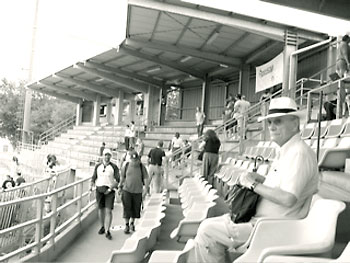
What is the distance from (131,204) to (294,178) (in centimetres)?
542

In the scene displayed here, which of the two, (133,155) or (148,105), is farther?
(148,105)

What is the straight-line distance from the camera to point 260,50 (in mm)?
18094

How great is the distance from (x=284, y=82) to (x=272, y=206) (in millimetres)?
11377

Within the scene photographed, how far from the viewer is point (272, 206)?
2.92m

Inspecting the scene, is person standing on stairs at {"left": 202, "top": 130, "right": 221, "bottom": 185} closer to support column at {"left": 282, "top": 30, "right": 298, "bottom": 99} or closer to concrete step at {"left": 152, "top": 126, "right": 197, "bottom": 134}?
support column at {"left": 282, "top": 30, "right": 298, "bottom": 99}

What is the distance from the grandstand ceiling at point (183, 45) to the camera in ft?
44.2

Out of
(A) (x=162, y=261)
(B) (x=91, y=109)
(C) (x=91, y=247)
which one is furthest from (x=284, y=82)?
(B) (x=91, y=109)

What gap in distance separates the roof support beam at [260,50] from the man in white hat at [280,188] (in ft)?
47.5

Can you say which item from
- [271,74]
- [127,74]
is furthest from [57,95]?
[271,74]

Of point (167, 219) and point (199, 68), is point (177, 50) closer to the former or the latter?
point (199, 68)

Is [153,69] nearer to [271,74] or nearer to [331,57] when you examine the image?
[271,74]

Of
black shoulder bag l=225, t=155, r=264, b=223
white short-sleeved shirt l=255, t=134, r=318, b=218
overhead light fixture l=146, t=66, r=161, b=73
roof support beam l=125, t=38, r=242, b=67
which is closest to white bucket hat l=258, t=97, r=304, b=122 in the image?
white short-sleeved shirt l=255, t=134, r=318, b=218

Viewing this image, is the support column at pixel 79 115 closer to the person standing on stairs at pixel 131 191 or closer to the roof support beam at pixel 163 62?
the roof support beam at pixel 163 62

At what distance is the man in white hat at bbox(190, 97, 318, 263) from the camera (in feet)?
8.89
